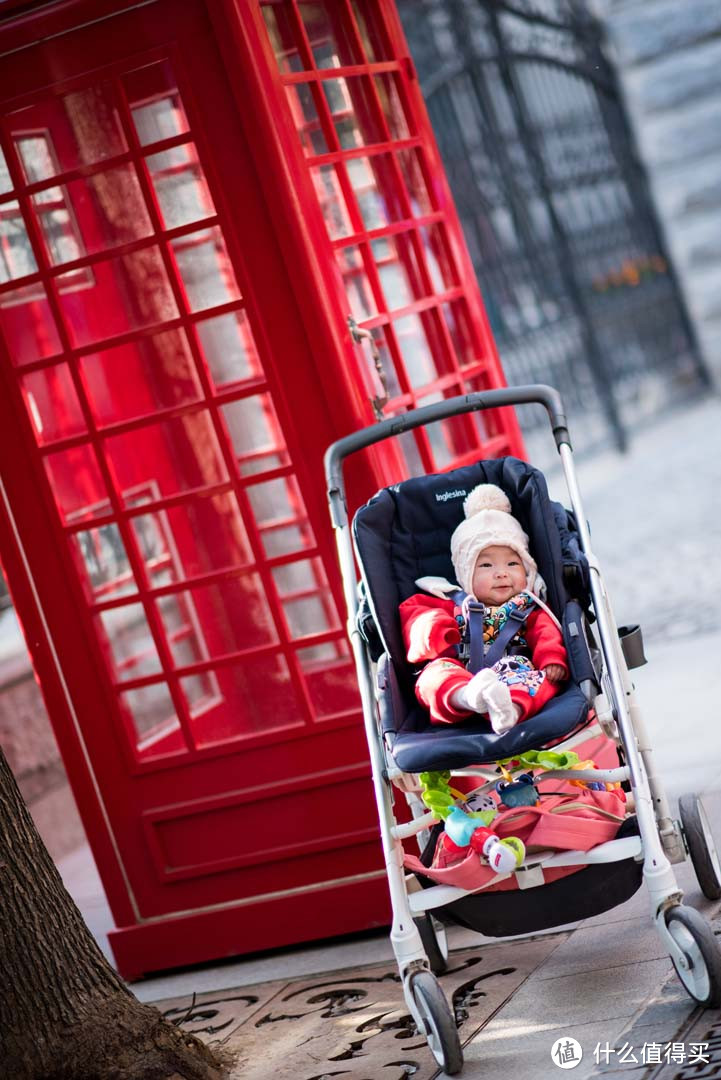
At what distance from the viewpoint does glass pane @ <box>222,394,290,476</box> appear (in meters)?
3.75

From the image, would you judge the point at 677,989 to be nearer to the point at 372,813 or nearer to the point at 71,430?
the point at 372,813

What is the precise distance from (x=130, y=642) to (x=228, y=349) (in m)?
0.85

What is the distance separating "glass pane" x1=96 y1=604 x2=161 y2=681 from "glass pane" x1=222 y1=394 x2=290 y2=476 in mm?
527

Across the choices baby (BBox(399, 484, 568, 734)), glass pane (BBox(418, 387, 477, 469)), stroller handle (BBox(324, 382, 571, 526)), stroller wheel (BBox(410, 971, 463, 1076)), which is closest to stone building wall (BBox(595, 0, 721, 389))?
glass pane (BBox(418, 387, 477, 469))

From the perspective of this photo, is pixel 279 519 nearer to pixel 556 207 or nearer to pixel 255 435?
pixel 255 435

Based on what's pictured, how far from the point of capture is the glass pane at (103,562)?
12.7 ft

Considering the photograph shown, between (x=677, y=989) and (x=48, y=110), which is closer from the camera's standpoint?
(x=677, y=989)

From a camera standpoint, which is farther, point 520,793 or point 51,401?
point 51,401

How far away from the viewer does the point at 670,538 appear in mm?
7625

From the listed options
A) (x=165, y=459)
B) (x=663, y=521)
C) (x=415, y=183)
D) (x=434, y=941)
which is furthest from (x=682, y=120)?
(x=434, y=941)

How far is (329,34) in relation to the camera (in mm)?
3816

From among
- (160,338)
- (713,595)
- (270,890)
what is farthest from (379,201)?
(713,595)

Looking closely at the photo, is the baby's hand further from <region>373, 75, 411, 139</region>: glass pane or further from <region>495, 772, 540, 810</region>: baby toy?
<region>373, 75, 411, 139</region>: glass pane

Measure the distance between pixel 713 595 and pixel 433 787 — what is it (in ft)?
11.8
